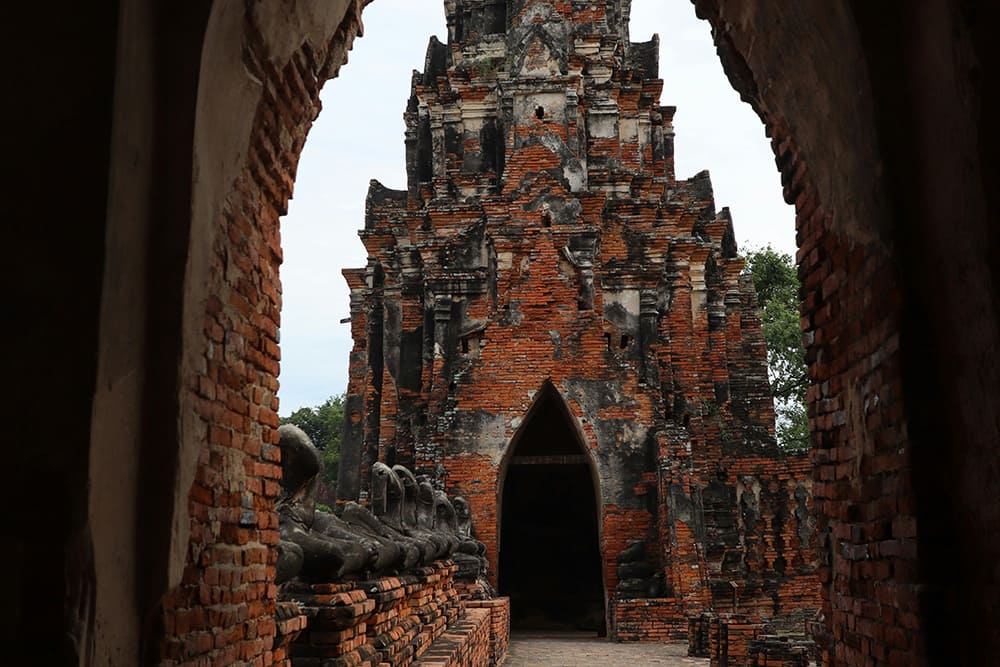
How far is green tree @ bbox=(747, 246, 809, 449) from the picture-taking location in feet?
96.6

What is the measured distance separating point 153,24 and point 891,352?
2.92 meters

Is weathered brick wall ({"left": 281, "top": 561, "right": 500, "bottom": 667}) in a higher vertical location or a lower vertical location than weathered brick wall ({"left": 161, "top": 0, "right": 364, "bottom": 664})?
lower

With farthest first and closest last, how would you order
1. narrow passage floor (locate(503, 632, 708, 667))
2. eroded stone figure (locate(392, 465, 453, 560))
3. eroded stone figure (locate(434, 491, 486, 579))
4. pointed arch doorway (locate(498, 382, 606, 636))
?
pointed arch doorway (locate(498, 382, 606, 636)) < eroded stone figure (locate(434, 491, 486, 579)) < narrow passage floor (locate(503, 632, 708, 667)) < eroded stone figure (locate(392, 465, 453, 560))

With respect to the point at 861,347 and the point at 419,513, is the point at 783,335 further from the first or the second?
the point at 861,347

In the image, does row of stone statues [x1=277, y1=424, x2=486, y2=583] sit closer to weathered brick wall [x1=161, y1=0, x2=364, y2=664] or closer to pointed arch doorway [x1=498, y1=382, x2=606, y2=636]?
weathered brick wall [x1=161, y1=0, x2=364, y2=664]

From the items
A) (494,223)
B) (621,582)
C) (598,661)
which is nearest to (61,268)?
(598,661)

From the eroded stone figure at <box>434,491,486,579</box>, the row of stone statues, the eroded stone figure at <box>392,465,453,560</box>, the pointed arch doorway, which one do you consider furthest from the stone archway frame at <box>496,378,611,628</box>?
the row of stone statues

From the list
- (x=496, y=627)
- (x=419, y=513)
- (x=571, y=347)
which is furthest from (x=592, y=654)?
(x=571, y=347)

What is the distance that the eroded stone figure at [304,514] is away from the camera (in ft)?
17.7

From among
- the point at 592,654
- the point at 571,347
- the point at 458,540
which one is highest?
the point at 571,347

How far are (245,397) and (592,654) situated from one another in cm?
967

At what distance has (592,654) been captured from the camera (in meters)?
13.0

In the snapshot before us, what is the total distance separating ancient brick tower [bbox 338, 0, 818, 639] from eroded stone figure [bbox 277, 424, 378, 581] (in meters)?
9.93

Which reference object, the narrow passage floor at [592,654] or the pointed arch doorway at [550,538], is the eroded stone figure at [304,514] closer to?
the narrow passage floor at [592,654]
